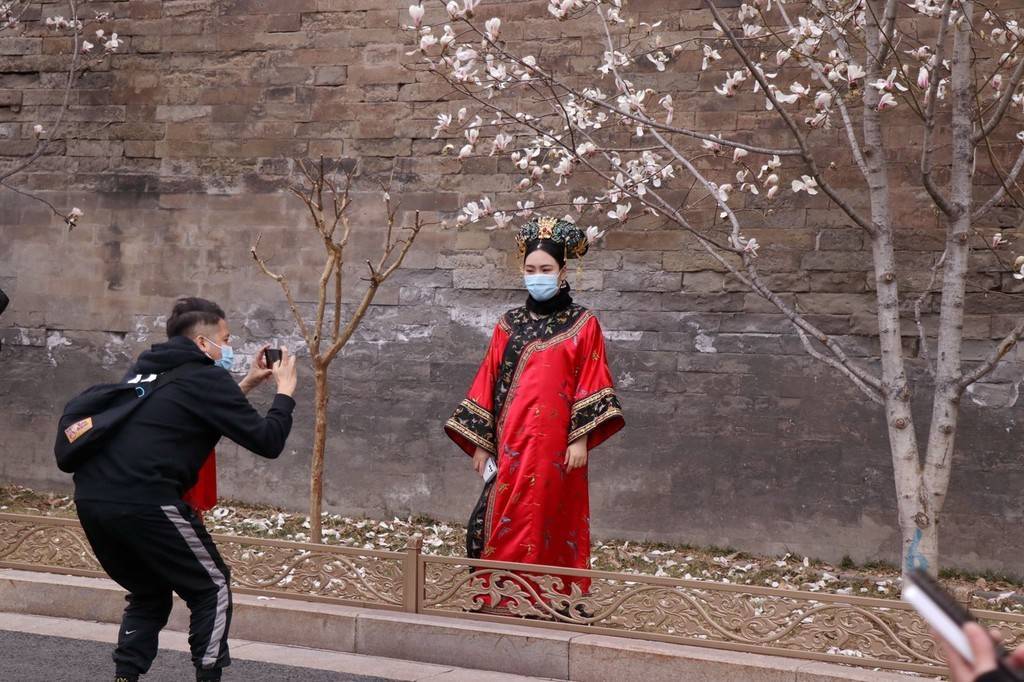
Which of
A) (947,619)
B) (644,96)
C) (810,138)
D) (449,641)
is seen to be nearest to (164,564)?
(449,641)

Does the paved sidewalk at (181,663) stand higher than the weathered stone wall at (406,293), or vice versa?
the weathered stone wall at (406,293)

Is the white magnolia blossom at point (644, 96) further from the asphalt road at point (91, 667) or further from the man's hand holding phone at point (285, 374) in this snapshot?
the asphalt road at point (91, 667)

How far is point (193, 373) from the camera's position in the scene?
15.2 ft

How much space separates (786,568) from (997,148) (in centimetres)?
293

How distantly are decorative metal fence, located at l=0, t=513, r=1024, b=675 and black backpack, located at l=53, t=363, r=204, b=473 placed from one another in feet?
6.05

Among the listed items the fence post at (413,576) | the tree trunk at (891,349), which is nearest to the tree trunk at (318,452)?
the fence post at (413,576)

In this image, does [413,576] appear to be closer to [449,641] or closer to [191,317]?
[449,641]

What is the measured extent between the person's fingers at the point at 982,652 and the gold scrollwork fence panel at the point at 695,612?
3528mm

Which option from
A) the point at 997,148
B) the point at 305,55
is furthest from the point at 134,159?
the point at 997,148

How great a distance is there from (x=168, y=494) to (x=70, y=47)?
733 centimetres

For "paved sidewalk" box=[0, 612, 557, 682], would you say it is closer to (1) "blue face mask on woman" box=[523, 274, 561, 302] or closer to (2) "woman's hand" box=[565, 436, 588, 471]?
(2) "woman's hand" box=[565, 436, 588, 471]

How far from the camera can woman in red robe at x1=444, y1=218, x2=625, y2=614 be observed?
6152 millimetres

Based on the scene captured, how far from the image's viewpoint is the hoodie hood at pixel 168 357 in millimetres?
4672

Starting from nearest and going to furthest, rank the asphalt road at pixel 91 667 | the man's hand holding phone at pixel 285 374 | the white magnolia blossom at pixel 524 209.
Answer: the man's hand holding phone at pixel 285 374 → the asphalt road at pixel 91 667 → the white magnolia blossom at pixel 524 209
